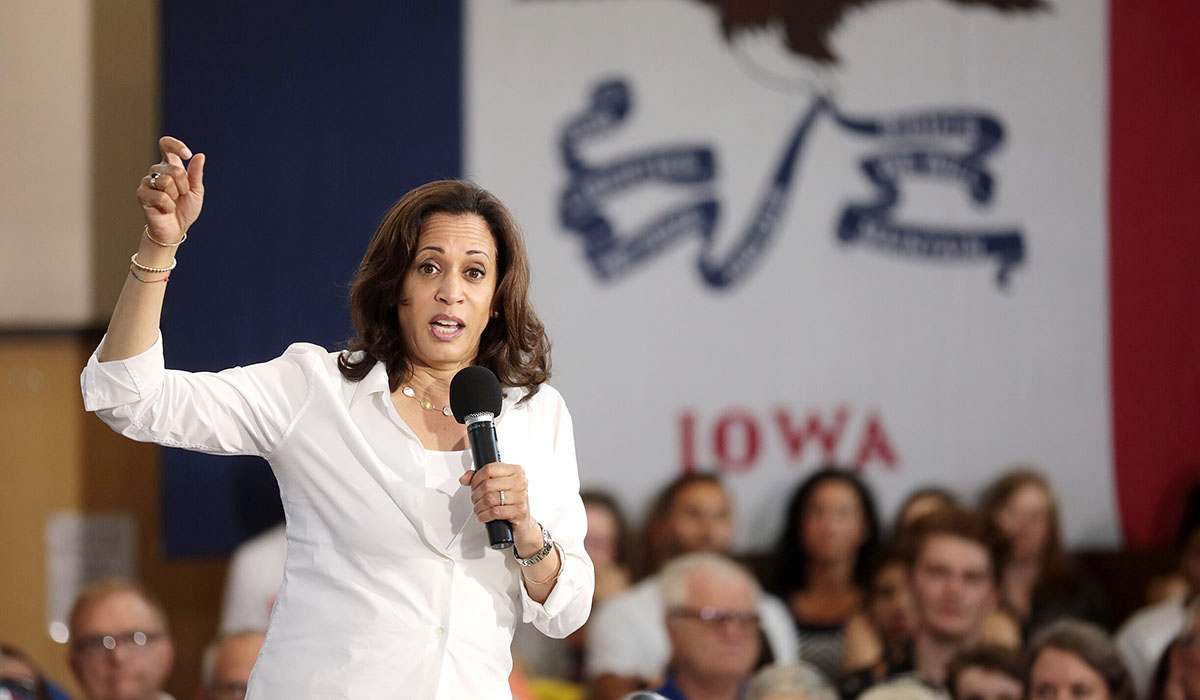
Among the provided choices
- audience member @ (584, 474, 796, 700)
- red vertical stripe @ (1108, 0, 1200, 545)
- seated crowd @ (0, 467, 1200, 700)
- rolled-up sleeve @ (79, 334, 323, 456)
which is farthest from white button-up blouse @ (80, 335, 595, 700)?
red vertical stripe @ (1108, 0, 1200, 545)

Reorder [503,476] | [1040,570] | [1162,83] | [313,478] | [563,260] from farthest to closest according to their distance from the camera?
1. [1162,83]
2. [563,260]
3. [1040,570]
4. [313,478]
5. [503,476]

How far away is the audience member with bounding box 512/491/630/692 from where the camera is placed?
4.14 metres

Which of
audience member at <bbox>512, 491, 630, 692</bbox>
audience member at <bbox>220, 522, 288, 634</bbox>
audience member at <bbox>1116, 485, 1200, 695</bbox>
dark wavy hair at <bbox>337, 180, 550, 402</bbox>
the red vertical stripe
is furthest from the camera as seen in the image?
the red vertical stripe

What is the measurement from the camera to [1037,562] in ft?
16.8

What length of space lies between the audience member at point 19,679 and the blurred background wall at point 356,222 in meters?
1.99

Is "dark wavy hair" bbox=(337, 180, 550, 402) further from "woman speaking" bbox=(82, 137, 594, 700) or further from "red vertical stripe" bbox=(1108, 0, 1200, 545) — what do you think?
"red vertical stripe" bbox=(1108, 0, 1200, 545)

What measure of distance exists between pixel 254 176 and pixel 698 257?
173 centimetres

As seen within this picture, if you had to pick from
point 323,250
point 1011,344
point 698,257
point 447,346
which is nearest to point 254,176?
point 323,250

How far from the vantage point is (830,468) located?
206 inches

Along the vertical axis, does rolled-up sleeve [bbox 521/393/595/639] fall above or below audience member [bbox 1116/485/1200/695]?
above

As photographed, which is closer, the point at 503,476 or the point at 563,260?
the point at 503,476

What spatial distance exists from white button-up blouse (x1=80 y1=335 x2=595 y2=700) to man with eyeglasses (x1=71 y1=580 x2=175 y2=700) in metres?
1.91

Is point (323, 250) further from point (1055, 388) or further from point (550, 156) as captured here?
point (1055, 388)

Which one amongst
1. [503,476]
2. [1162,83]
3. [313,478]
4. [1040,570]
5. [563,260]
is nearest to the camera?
[503,476]
